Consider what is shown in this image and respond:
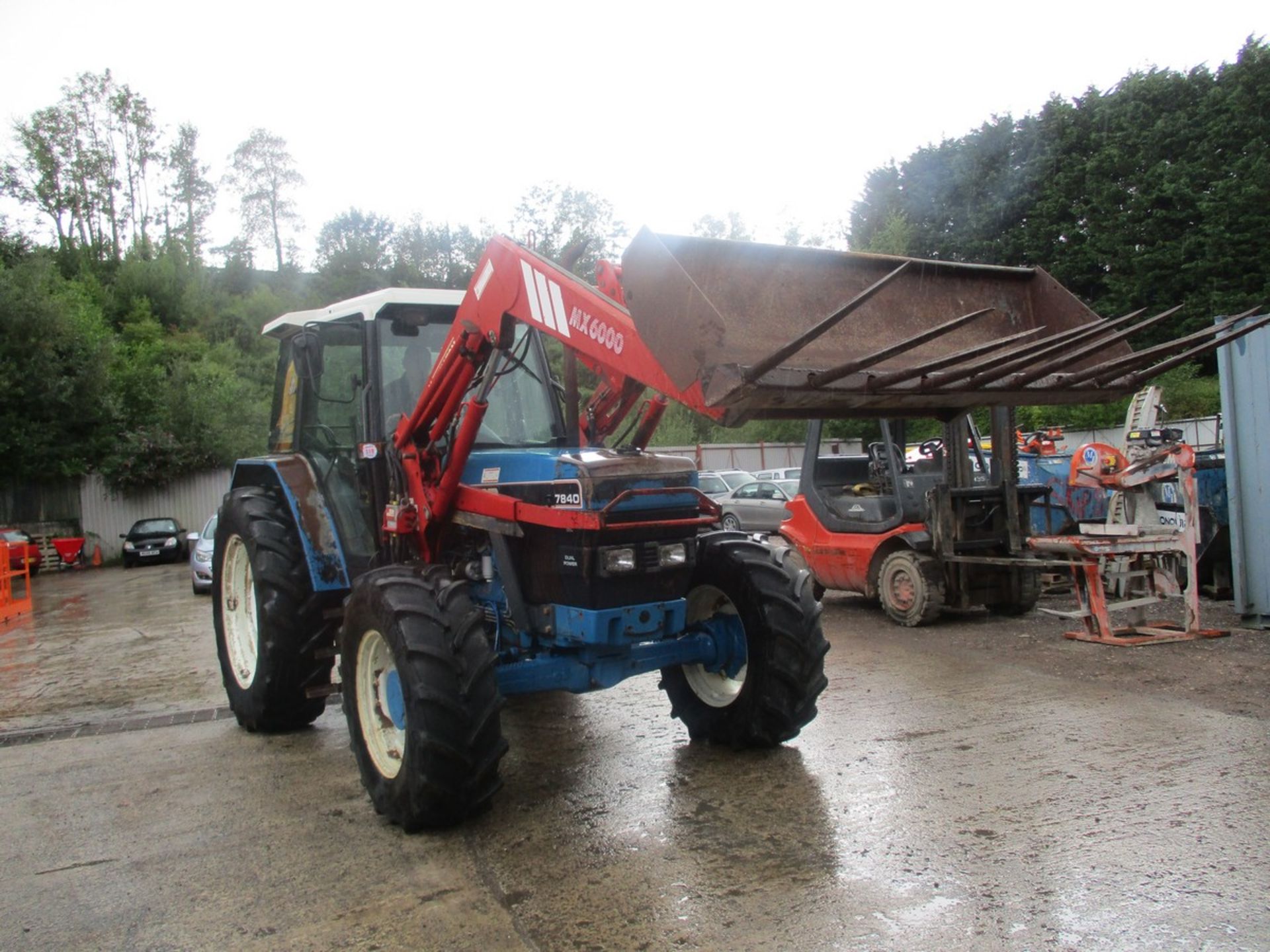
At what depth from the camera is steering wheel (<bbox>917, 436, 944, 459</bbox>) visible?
10.8m

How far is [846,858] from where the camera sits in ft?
13.1

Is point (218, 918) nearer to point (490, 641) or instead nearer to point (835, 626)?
point (490, 641)

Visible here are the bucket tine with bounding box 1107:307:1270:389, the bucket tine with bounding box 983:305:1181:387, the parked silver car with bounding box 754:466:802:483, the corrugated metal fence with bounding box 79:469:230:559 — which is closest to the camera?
the bucket tine with bounding box 983:305:1181:387

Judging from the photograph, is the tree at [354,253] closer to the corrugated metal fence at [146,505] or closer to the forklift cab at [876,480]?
the corrugated metal fence at [146,505]

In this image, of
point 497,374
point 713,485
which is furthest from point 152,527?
point 497,374

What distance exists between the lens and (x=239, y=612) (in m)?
6.74

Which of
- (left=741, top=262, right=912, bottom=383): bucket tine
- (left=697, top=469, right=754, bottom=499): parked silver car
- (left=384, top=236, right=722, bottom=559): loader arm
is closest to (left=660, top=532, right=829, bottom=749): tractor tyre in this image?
(left=384, top=236, right=722, bottom=559): loader arm

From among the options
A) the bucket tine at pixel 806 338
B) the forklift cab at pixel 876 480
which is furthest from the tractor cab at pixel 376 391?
the forklift cab at pixel 876 480

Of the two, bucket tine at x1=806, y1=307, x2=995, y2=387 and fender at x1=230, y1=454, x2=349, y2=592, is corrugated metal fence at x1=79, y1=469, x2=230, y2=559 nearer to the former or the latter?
fender at x1=230, y1=454, x2=349, y2=592

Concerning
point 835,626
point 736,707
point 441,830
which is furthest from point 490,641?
point 835,626

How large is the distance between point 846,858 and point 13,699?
6.77 metres

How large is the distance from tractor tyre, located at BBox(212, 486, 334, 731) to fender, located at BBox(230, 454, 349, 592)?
0.13m

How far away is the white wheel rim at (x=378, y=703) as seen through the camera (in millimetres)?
4668

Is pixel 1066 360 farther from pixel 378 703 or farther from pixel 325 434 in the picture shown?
pixel 325 434
